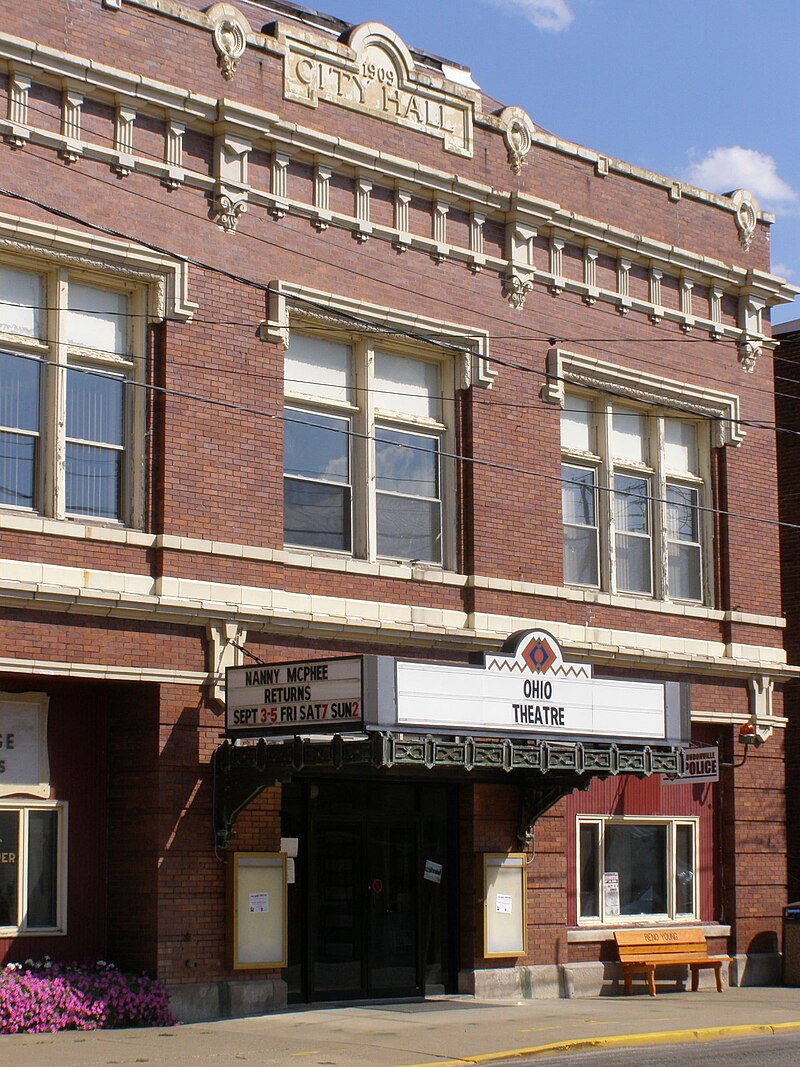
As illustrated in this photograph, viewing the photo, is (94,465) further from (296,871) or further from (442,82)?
(442,82)

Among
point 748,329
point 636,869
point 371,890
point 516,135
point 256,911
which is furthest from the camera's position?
point 748,329

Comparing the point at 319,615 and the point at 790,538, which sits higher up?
the point at 790,538

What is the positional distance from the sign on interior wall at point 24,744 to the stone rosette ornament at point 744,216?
43.1 feet

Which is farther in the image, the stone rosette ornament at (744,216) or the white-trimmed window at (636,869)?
the stone rosette ornament at (744,216)

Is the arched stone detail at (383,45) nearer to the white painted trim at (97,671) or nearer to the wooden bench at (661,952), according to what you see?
the white painted trim at (97,671)

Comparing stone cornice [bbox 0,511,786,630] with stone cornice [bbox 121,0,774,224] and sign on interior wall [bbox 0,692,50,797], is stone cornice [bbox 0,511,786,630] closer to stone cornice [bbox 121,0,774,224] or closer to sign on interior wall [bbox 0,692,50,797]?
sign on interior wall [bbox 0,692,50,797]

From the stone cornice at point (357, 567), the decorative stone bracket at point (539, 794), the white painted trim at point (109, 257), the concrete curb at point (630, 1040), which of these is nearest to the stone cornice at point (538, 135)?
the white painted trim at point (109, 257)

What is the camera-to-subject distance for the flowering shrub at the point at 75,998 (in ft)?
51.3

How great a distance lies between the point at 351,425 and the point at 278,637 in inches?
118

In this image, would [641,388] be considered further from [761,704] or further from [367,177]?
[367,177]

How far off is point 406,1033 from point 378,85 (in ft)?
37.1

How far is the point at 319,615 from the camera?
18.4 metres

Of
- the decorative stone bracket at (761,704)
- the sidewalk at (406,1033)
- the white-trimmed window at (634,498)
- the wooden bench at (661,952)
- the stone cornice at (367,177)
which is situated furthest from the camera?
the decorative stone bracket at (761,704)

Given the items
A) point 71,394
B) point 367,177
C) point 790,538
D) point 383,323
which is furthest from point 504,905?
point 790,538
